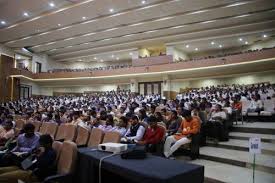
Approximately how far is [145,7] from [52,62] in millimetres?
17220

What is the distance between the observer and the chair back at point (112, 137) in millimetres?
3961

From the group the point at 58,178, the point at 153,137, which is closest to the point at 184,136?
the point at 153,137

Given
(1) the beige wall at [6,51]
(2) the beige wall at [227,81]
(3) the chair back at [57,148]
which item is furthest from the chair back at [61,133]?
(1) the beige wall at [6,51]

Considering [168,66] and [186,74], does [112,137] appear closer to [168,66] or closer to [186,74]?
[168,66]

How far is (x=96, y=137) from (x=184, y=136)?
189cm

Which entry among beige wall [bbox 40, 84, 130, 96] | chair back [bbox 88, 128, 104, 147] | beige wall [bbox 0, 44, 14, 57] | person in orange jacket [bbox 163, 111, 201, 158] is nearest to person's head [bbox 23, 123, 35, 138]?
chair back [bbox 88, 128, 104, 147]

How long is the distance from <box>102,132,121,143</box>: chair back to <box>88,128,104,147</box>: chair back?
22 cm

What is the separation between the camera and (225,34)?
18.4m

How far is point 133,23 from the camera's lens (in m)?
16.8

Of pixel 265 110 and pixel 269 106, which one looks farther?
pixel 269 106

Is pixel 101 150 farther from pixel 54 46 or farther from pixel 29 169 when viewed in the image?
pixel 54 46

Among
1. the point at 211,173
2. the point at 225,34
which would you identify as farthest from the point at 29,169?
the point at 225,34

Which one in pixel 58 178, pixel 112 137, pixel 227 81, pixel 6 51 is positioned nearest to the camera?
pixel 58 178

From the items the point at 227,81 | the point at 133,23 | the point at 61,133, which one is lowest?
the point at 61,133
